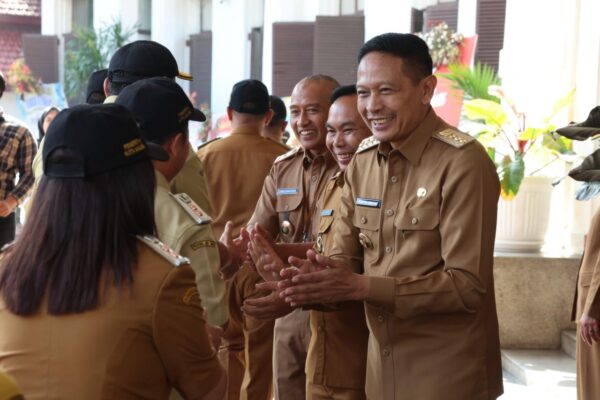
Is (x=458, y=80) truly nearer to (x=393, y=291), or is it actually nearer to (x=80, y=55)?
(x=393, y=291)

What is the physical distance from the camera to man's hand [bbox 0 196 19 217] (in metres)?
5.14

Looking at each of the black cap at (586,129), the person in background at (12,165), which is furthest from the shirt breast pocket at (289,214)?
the person in background at (12,165)

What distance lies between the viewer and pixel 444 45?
9.12m

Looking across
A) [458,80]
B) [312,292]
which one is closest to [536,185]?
[458,80]

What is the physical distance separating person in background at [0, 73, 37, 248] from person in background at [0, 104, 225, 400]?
11.6 ft

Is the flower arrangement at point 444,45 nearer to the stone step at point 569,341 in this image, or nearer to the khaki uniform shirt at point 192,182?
the stone step at point 569,341

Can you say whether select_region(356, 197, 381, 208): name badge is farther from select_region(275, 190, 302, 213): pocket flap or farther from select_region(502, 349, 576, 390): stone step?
select_region(502, 349, 576, 390): stone step

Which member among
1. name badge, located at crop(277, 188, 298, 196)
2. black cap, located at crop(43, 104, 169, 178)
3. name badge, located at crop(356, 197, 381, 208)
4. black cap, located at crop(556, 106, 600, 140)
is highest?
black cap, located at crop(43, 104, 169, 178)

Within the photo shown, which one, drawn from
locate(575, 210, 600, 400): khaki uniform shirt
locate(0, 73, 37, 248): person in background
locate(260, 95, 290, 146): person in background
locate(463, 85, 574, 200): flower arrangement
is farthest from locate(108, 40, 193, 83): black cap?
locate(463, 85, 574, 200): flower arrangement

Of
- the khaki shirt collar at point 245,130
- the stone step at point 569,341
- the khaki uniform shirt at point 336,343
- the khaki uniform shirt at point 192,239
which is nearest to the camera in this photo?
the khaki uniform shirt at point 192,239

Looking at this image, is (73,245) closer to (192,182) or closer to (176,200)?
(176,200)

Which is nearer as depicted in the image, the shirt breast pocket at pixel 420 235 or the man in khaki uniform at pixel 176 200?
the man in khaki uniform at pixel 176 200

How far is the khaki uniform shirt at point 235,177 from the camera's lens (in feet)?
14.8

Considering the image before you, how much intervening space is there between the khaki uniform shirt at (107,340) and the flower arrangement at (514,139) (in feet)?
14.3
